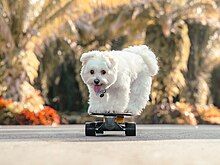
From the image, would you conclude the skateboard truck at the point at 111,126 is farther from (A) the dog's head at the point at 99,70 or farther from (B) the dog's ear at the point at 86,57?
(B) the dog's ear at the point at 86,57

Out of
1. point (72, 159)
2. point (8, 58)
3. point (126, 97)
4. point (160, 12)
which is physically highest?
point (160, 12)

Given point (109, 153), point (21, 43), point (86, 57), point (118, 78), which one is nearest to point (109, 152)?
point (109, 153)

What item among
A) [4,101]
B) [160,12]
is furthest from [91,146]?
[160,12]

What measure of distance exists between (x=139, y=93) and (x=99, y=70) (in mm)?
1980

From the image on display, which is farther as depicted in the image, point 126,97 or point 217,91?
point 217,91

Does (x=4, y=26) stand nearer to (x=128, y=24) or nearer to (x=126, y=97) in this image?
(x=128, y=24)

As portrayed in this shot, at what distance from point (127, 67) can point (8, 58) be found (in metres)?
11.2

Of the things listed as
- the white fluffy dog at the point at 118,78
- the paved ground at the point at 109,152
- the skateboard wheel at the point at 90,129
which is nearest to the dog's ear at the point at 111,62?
the white fluffy dog at the point at 118,78

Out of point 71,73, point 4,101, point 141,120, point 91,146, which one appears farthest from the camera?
point 71,73

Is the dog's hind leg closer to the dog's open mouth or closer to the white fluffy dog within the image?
the white fluffy dog

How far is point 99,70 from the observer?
11414 mm

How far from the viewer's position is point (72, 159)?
26.9 feet

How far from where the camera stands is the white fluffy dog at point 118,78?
1146 centimetres

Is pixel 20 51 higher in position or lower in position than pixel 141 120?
higher
